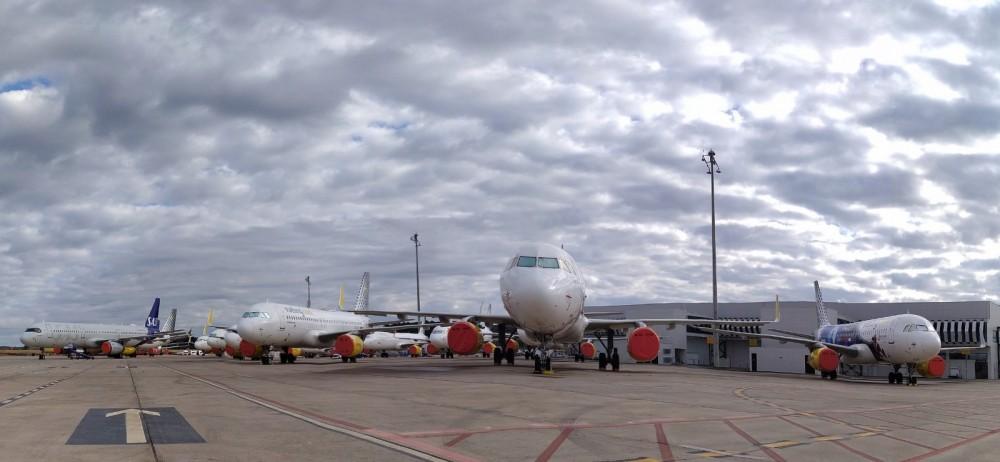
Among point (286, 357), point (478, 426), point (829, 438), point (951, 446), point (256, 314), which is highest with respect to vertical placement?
point (256, 314)

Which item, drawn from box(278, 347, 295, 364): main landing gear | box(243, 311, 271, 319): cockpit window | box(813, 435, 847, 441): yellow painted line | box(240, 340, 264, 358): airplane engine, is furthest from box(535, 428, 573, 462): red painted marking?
box(240, 340, 264, 358): airplane engine

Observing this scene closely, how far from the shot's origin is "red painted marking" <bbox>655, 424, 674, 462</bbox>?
8.57m

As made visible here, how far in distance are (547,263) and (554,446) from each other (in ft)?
56.6

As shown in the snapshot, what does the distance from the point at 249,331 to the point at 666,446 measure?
3646 cm

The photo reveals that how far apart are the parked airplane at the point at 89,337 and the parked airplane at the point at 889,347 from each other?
66.2 meters

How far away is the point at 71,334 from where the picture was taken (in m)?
74.7

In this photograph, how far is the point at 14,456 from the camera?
25.1ft

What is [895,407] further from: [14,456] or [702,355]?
[702,355]

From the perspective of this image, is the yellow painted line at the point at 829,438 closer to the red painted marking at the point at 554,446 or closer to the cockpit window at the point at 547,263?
the red painted marking at the point at 554,446

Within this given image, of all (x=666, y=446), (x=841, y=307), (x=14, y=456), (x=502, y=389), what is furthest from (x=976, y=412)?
(x=841, y=307)

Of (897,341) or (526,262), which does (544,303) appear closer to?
(526,262)

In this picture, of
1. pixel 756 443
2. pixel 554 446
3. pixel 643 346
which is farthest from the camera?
pixel 643 346

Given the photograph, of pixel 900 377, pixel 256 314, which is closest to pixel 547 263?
pixel 900 377

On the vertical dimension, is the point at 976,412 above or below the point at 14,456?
below
